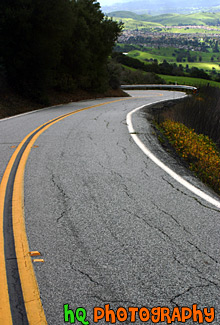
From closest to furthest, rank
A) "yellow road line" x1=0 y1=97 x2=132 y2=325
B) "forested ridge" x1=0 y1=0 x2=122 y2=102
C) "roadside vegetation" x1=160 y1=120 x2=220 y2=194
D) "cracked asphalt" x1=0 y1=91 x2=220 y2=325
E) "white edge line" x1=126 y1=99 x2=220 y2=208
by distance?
"yellow road line" x1=0 y1=97 x2=132 y2=325
"cracked asphalt" x1=0 y1=91 x2=220 y2=325
"white edge line" x1=126 y1=99 x2=220 y2=208
"roadside vegetation" x1=160 y1=120 x2=220 y2=194
"forested ridge" x1=0 y1=0 x2=122 y2=102

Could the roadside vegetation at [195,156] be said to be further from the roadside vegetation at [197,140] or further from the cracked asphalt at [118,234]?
the cracked asphalt at [118,234]

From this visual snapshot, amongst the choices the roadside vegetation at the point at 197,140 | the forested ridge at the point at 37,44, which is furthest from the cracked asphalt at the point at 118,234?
the forested ridge at the point at 37,44

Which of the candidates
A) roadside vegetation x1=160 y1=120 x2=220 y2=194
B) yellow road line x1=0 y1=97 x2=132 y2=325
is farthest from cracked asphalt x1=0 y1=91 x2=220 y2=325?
roadside vegetation x1=160 y1=120 x2=220 y2=194

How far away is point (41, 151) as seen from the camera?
8.20 meters

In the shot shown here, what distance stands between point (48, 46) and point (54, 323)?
1984 centimetres

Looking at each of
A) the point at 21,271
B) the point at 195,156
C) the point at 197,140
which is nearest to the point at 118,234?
the point at 21,271

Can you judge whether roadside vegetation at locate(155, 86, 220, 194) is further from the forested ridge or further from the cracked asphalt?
the forested ridge

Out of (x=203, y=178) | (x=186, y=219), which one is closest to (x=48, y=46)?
(x=203, y=178)

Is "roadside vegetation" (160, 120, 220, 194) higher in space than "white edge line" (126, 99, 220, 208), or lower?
lower

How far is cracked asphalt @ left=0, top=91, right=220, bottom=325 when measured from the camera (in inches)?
120

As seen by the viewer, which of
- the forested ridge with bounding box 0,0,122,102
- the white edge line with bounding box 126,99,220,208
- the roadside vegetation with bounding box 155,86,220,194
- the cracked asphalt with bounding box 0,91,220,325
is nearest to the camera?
the cracked asphalt with bounding box 0,91,220,325

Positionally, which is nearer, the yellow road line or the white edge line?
the yellow road line

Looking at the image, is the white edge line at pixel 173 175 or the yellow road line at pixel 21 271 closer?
the yellow road line at pixel 21 271

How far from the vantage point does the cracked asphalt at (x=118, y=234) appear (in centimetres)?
306
